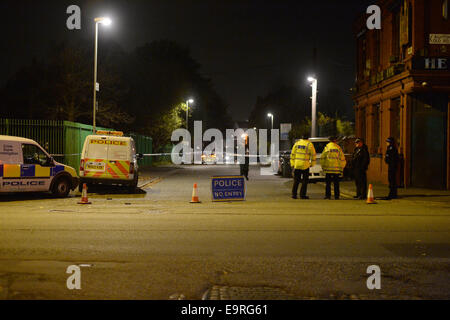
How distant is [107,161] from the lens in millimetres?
18484

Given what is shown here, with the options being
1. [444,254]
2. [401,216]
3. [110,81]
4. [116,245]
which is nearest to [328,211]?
[401,216]

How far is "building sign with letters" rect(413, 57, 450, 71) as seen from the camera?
1991 centimetres

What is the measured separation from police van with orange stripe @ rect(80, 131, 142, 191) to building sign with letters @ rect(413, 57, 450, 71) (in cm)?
1090

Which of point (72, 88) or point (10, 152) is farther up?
point (72, 88)

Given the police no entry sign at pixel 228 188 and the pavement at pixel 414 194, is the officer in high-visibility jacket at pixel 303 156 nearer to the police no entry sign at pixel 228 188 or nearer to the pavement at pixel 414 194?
the police no entry sign at pixel 228 188

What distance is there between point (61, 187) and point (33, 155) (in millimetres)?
1366

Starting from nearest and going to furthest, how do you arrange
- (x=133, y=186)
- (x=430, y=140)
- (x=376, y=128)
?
(x=133, y=186) → (x=430, y=140) → (x=376, y=128)

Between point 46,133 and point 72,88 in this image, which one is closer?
point 46,133

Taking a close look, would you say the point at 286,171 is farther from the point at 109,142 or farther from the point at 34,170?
the point at 34,170

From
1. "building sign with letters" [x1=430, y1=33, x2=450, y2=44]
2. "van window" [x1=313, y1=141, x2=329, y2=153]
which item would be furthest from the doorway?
"van window" [x1=313, y1=141, x2=329, y2=153]

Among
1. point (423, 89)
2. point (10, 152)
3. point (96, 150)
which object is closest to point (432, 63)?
point (423, 89)

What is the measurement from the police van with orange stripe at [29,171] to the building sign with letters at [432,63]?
42.4 feet

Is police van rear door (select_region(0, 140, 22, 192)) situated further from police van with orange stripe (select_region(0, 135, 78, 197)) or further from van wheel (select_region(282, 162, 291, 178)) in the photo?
van wheel (select_region(282, 162, 291, 178))
